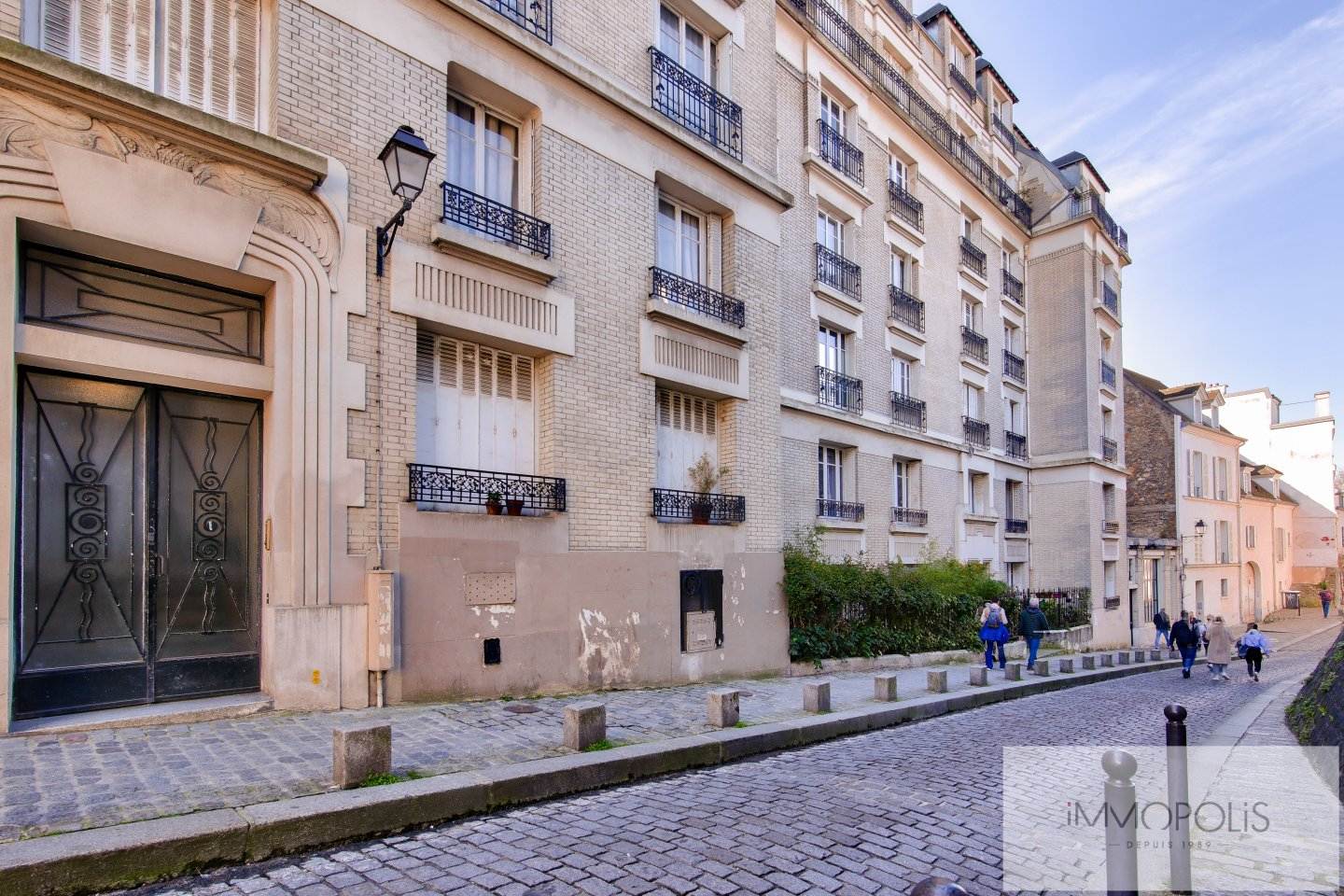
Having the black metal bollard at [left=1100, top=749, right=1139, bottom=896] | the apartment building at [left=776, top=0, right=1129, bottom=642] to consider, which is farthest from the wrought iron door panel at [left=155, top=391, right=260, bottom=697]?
the apartment building at [left=776, top=0, right=1129, bottom=642]

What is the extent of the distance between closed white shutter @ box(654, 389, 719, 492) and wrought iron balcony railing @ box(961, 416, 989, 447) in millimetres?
12357

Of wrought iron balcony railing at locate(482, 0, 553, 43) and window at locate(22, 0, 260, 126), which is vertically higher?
wrought iron balcony railing at locate(482, 0, 553, 43)

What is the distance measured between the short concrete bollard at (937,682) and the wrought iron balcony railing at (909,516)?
7776mm

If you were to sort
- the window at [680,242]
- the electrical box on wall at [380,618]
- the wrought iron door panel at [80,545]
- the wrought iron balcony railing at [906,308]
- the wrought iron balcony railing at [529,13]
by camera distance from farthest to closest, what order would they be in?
the wrought iron balcony railing at [906,308] → the window at [680,242] → the wrought iron balcony railing at [529,13] → the electrical box on wall at [380,618] → the wrought iron door panel at [80,545]

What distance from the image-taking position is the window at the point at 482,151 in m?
9.32

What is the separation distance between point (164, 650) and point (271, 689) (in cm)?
95

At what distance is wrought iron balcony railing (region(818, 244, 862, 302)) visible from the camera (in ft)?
56.1

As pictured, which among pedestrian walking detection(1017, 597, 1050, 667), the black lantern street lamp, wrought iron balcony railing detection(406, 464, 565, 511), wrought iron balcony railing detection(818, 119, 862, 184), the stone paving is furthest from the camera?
pedestrian walking detection(1017, 597, 1050, 667)

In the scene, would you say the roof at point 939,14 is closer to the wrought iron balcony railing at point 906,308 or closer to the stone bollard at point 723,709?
the wrought iron balcony railing at point 906,308

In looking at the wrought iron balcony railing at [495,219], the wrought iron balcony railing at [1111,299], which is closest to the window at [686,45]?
the wrought iron balcony railing at [495,219]

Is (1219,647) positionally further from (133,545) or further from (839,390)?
(133,545)

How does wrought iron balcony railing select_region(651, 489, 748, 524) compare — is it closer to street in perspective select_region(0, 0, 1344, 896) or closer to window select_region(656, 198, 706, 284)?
street in perspective select_region(0, 0, 1344, 896)

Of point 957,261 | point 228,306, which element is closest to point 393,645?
point 228,306

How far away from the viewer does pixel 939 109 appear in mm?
22969
